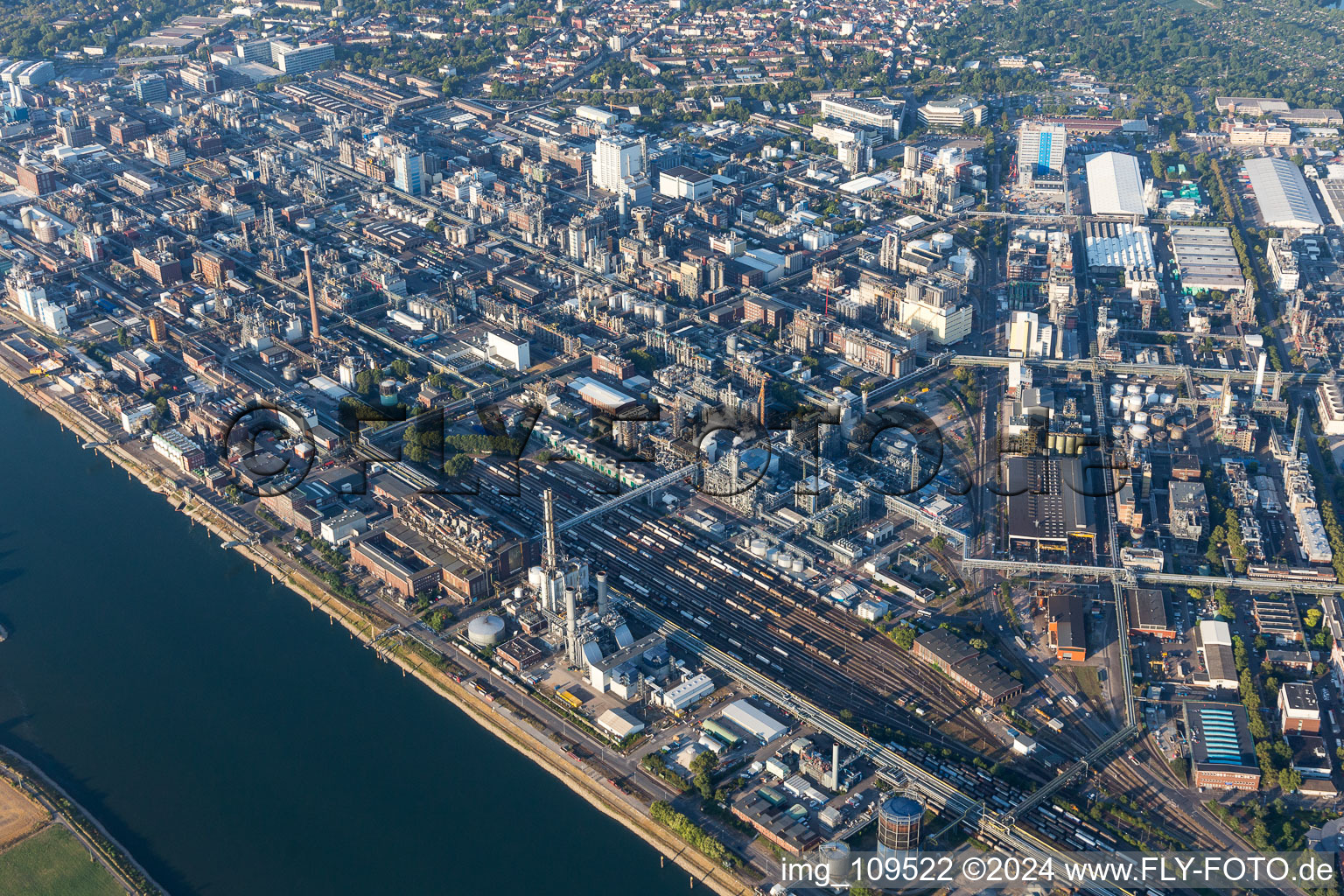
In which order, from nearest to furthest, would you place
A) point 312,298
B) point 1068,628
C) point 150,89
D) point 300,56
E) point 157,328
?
point 1068,628 → point 157,328 → point 312,298 → point 150,89 → point 300,56

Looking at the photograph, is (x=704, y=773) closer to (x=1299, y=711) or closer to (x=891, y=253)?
(x=1299, y=711)

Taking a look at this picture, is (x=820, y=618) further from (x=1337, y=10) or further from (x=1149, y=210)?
(x=1337, y=10)

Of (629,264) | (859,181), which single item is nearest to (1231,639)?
(629,264)

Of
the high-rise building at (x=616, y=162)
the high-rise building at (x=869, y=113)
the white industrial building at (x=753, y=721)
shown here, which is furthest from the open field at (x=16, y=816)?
the high-rise building at (x=869, y=113)

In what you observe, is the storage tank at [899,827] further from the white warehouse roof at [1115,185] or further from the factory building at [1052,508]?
the white warehouse roof at [1115,185]

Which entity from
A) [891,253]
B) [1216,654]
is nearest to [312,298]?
[891,253]

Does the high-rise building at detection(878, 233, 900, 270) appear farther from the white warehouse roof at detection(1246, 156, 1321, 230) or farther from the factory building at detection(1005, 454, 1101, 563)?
the white warehouse roof at detection(1246, 156, 1321, 230)
